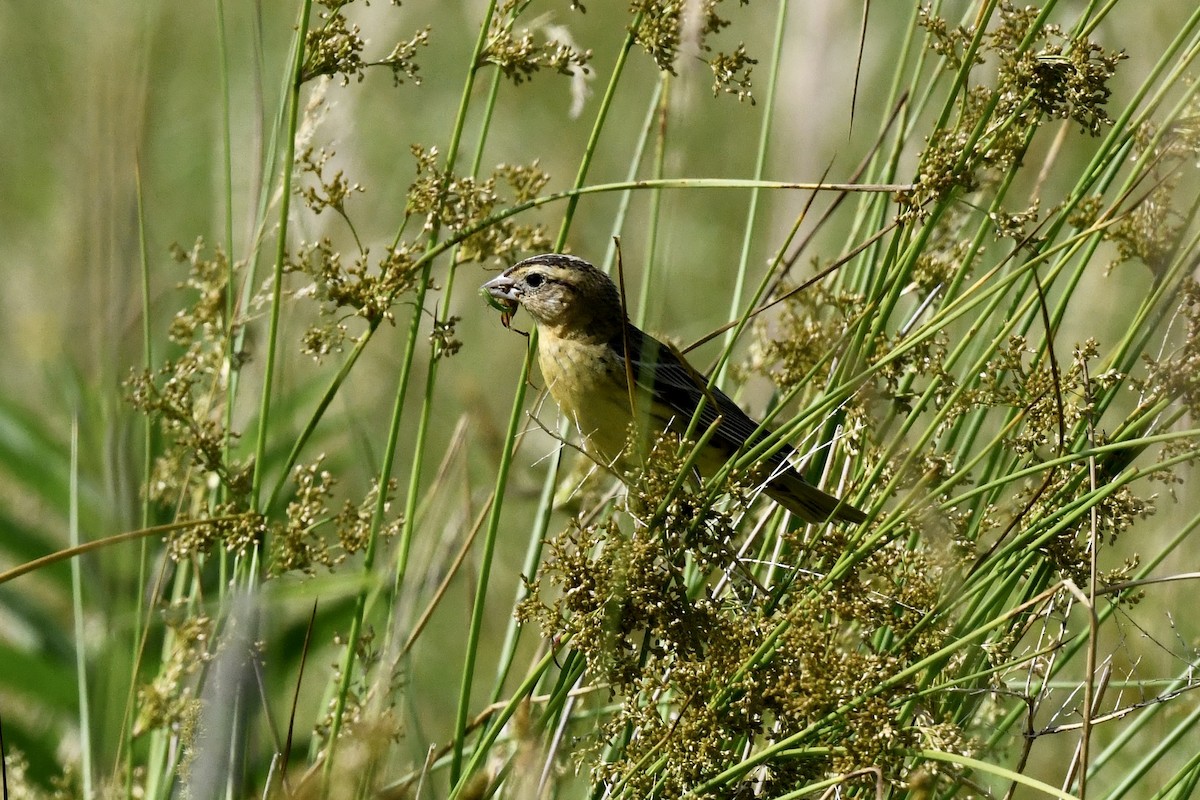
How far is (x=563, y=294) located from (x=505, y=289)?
0.19 metres

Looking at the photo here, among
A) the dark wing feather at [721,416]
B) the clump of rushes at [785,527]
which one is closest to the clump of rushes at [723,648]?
the clump of rushes at [785,527]

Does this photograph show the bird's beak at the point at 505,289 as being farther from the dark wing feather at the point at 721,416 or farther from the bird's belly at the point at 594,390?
the dark wing feather at the point at 721,416

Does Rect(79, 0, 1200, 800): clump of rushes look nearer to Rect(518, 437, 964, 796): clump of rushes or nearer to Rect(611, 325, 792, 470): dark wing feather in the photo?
Rect(518, 437, 964, 796): clump of rushes

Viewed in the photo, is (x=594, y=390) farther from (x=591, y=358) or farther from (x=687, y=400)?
(x=687, y=400)

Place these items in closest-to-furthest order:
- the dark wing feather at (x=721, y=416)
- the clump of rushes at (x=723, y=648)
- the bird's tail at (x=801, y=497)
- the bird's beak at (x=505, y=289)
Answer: the clump of rushes at (x=723, y=648)
the dark wing feather at (x=721, y=416)
the bird's tail at (x=801, y=497)
the bird's beak at (x=505, y=289)

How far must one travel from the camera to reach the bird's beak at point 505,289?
12.2ft

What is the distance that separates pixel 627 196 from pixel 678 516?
88cm

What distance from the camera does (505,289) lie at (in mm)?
3750

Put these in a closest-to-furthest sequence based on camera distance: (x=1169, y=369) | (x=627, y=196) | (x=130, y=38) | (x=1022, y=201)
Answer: (x=130, y=38)
(x=1169, y=369)
(x=627, y=196)
(x=1022, y=201)

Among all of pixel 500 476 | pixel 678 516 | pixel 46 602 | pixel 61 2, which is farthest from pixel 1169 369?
pixel 61 2

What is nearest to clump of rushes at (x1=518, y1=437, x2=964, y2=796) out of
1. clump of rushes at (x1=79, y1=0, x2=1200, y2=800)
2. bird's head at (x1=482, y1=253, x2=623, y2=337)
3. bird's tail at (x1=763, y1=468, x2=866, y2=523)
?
clump of rushes at (x1=79, y1=0, x2=1200, y2=800)

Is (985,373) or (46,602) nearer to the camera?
(985,373)

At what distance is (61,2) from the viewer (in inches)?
261

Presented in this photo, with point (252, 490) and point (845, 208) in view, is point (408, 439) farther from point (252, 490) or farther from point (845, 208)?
point (252, 490)
